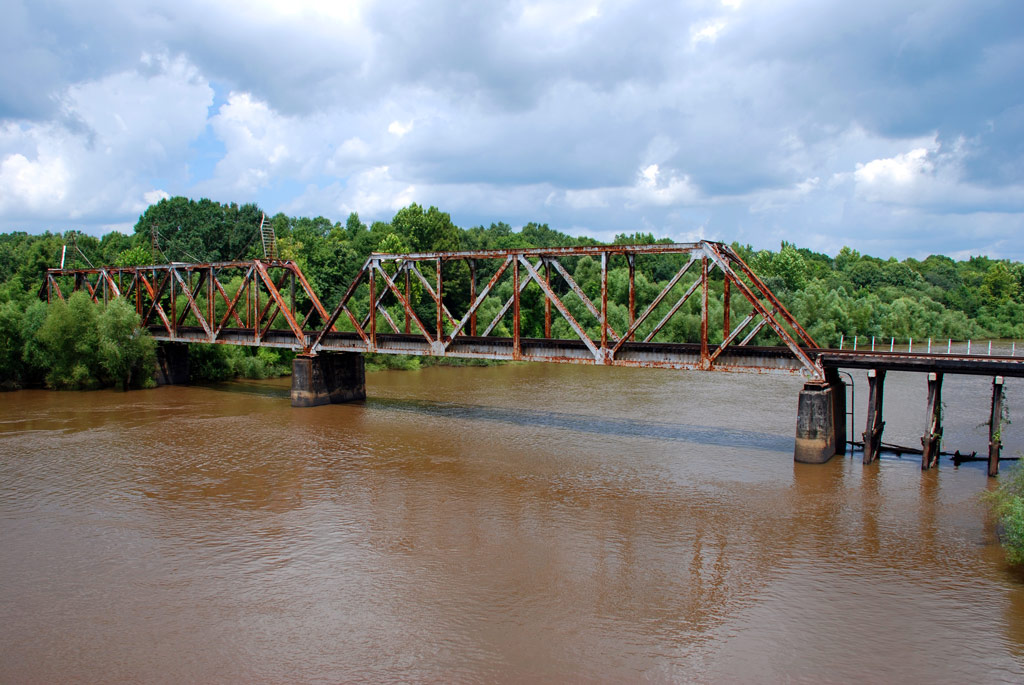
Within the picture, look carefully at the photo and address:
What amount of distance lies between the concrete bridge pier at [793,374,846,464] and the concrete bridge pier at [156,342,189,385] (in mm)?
39799

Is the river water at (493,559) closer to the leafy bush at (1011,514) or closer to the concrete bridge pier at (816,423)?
the leafy bush at (1011,514)

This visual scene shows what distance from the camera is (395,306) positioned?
230 ft

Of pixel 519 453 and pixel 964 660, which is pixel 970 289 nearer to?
pixel 519 453

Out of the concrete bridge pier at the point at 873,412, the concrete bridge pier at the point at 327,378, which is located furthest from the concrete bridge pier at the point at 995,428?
the concrete bridge pier at the point at 327,378

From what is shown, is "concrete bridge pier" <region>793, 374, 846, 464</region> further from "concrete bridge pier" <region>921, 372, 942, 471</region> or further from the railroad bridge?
"concrete bridge pier" <region>921, 372, 942, 471</region>

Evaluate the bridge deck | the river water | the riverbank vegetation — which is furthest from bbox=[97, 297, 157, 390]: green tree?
the bridge deck

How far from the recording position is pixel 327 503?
22234 mm

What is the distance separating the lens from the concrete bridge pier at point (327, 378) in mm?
39000

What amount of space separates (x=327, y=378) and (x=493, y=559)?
2466cm

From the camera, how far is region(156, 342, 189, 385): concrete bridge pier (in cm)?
4859

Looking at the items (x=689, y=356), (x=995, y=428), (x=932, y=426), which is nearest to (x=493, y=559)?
(x=689, y=356)

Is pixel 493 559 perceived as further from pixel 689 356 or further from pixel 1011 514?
pixel 689 356

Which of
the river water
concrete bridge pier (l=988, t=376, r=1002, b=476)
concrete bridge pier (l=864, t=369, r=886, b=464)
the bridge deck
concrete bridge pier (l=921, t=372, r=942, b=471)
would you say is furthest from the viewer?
concrete bridge pier (l=864, t=369, r=886, b=464)

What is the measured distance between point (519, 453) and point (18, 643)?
17.6 meters
